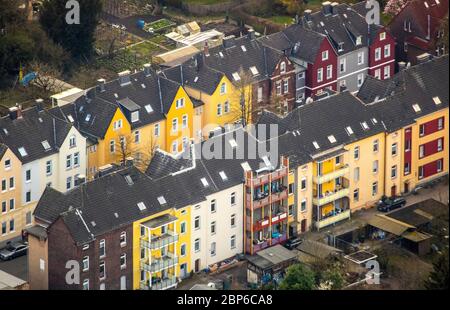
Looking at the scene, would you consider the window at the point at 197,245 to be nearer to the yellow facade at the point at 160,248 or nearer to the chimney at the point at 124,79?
the yellow facade at the point at 160,248

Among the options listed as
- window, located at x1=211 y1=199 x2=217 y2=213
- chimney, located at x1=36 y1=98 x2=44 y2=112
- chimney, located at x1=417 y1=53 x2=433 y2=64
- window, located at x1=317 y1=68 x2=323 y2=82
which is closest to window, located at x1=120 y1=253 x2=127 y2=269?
window, located at x1=211 y1=199 x2=217 y2=213

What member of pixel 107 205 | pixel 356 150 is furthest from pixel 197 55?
pixel 107 205

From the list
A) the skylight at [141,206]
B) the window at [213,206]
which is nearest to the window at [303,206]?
the window at [213,206]

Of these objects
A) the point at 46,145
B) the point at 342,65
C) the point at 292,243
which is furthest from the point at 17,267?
the point at 342,65

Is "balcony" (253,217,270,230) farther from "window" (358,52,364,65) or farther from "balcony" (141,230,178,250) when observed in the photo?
"window" (358,52,364,65)

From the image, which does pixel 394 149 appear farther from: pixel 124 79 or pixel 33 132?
pixel 33 132
